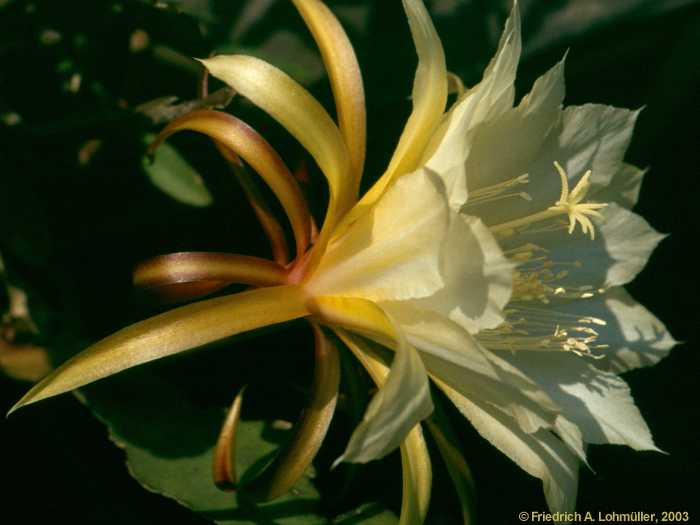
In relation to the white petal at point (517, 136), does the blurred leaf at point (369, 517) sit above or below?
below

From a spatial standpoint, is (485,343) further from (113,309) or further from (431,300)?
(113,309)

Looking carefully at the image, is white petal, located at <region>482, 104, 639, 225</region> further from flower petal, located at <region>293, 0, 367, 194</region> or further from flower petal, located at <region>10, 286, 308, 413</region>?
flower petal, located at <region>10, 286, 308, 413</region>

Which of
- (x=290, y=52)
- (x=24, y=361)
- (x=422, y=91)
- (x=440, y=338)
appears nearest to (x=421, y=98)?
(x=422, y=91)

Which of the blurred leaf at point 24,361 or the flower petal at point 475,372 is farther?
the blurred leaf at point 24,361

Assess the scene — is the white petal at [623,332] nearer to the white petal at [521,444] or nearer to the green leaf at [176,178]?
the white petal at [521,444]

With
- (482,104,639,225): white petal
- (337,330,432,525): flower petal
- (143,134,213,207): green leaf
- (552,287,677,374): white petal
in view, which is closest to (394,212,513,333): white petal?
(337,330,432,525): flower petal

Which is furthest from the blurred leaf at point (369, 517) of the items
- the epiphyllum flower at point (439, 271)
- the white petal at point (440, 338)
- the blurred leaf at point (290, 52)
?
the blurred leaf at point (290, 52)

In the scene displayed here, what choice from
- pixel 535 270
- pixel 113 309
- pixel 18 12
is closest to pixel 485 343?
pixel 535 270
